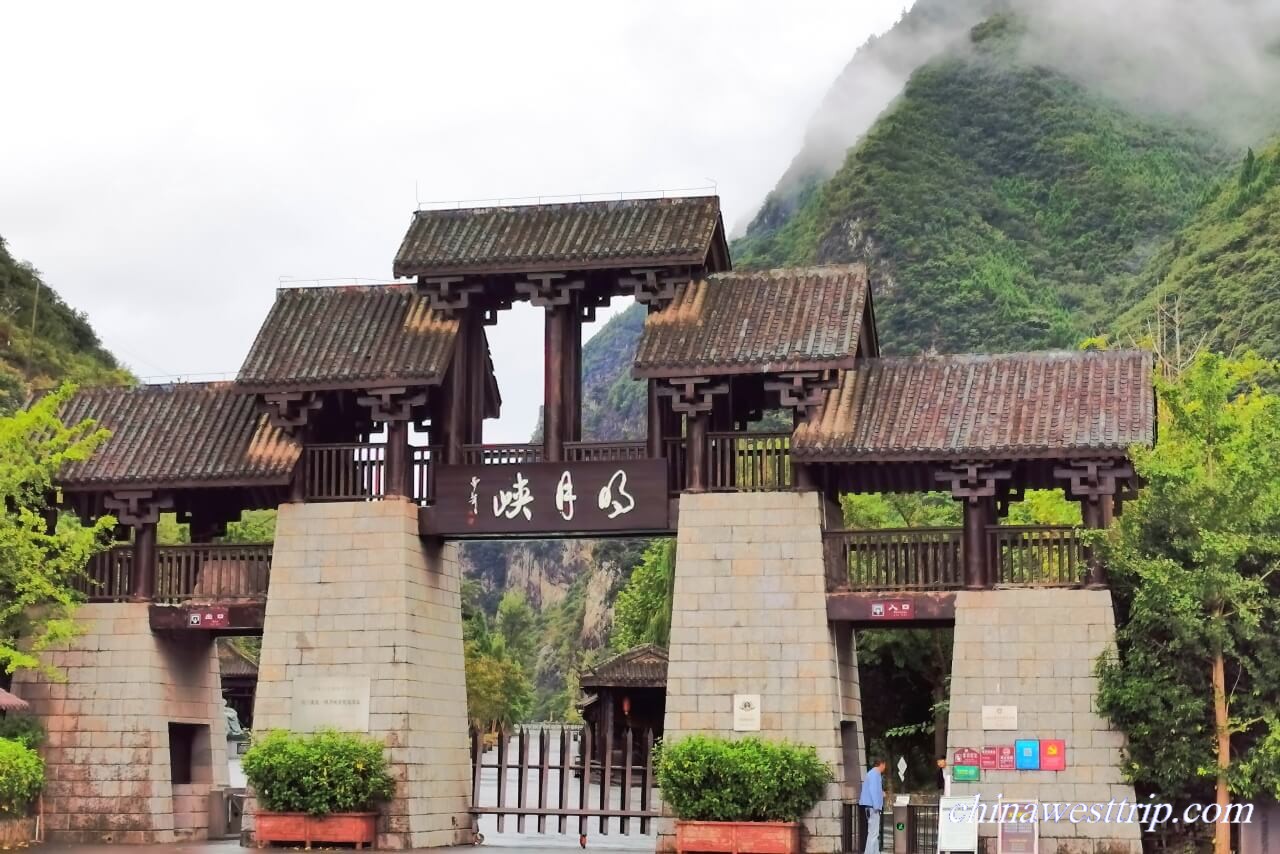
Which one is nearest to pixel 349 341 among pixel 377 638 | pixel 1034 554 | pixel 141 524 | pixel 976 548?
pixel 141 524

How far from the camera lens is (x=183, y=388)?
25.7m

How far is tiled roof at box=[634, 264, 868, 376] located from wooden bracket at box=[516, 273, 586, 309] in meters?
1.13

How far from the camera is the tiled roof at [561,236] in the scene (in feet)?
75.9

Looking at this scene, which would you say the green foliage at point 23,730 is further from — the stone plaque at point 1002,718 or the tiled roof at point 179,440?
the stone plaque at point 1002,718

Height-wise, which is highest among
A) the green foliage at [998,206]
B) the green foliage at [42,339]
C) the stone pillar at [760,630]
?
the green foliage at [998,206]

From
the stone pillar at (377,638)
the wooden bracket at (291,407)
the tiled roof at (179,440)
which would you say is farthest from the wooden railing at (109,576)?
the wooden bracket at (291,407)

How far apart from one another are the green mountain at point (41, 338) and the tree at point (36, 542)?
31575 mm

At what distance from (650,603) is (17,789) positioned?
29.9 meters

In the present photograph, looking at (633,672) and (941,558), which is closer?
(941,558)

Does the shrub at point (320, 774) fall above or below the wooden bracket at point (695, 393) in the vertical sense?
below

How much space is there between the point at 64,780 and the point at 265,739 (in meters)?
3.27

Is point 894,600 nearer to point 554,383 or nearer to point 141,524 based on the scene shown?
point 554,383

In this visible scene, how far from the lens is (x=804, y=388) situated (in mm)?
22359

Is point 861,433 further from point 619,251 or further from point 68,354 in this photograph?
point 68,354
